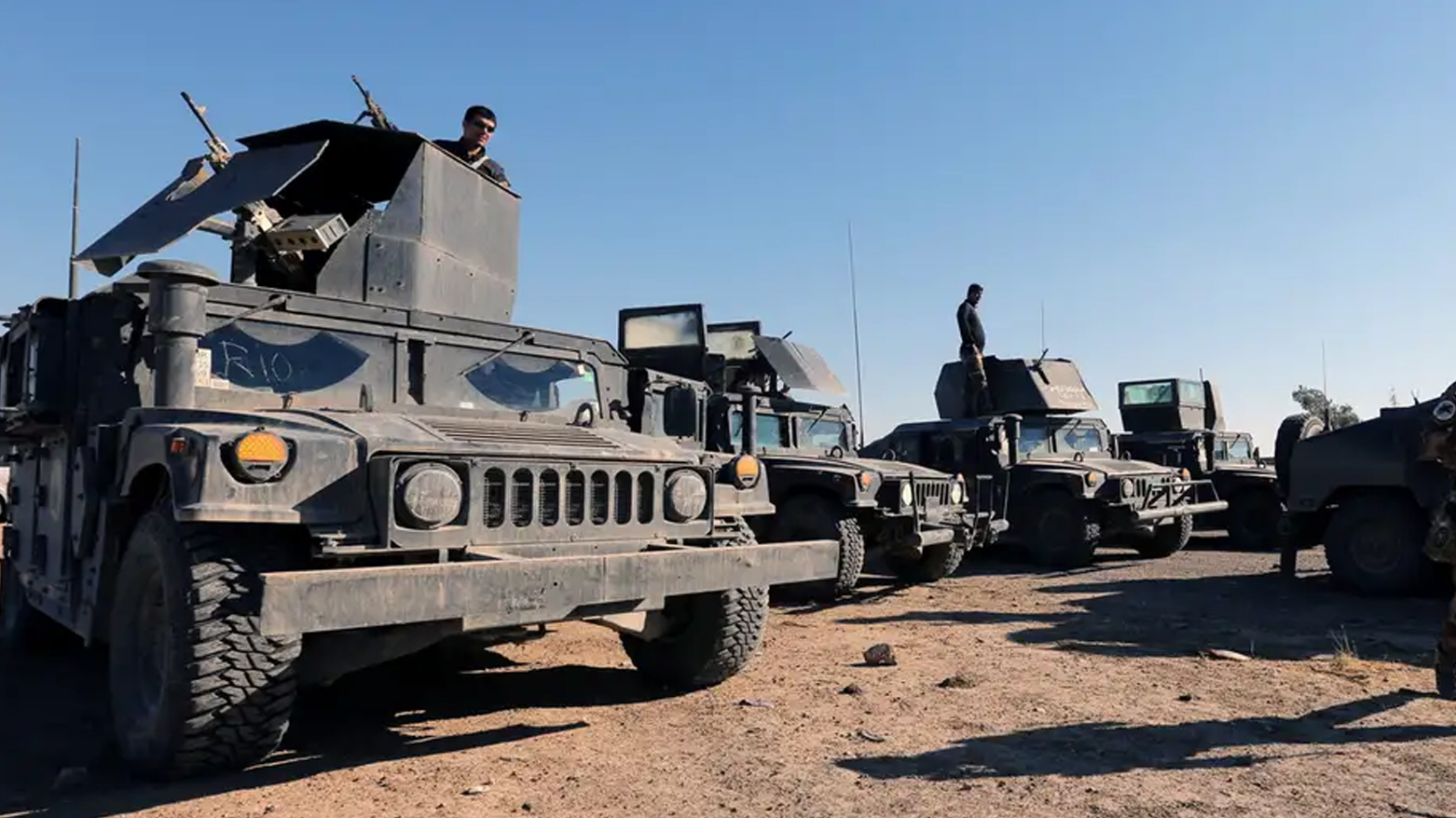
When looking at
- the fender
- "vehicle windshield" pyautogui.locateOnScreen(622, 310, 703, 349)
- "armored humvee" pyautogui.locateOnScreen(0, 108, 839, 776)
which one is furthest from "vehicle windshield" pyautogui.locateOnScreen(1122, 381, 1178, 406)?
the fender

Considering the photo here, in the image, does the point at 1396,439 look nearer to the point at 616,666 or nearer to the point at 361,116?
the point at 616,666

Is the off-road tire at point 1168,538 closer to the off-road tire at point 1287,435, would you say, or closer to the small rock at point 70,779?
the off-road tire at point 1287,435

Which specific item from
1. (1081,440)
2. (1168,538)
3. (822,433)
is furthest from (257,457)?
(1168,538)

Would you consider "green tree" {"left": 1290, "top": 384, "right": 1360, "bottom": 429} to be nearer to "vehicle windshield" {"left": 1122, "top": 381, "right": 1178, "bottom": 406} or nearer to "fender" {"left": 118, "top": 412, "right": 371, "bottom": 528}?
"vehicle windshield" {"left": 1122, "top": 381, "right": 1178, "bottom": 406}

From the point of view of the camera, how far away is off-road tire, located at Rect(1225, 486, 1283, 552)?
1298 cm

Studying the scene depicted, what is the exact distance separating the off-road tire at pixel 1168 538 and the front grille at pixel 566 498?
9.04 m

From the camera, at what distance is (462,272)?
5984mm

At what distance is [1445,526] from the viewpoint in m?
4.79

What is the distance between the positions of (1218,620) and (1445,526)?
265 cm

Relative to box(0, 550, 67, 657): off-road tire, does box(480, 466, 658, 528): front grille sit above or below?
above

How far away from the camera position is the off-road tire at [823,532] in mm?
7848

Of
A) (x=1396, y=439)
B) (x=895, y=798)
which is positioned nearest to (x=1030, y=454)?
(x=1396, y=439)

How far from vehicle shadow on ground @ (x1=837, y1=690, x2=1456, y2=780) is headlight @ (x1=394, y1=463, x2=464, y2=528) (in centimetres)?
164

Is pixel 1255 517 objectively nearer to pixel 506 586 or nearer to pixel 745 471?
pixel 745 471
